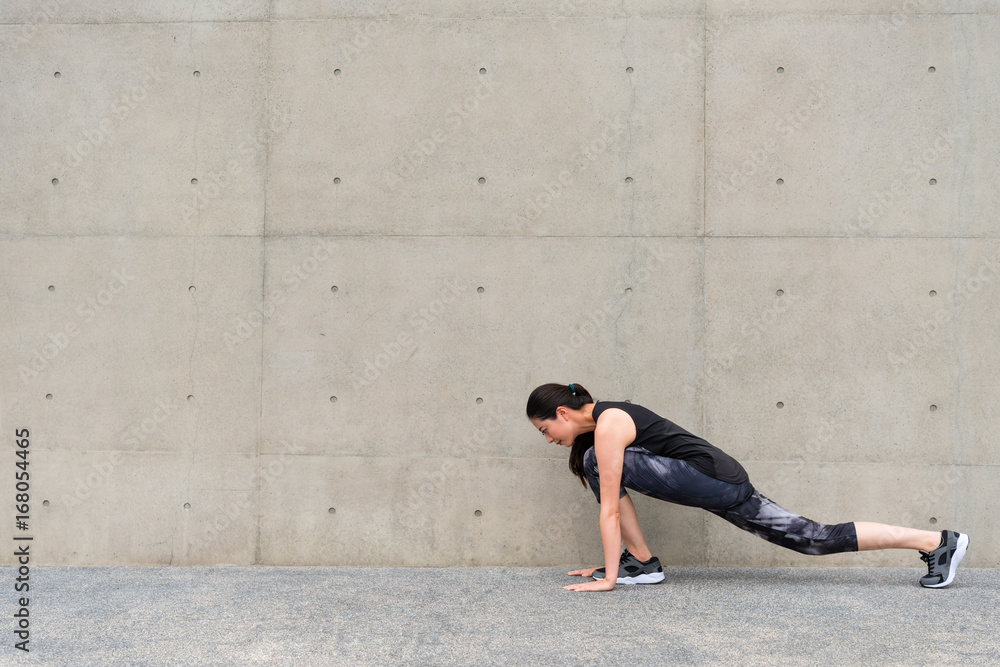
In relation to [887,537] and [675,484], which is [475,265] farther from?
[887,537]

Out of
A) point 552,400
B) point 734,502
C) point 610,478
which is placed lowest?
point 734,502

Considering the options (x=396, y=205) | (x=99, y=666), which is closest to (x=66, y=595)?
(x=99, y=666)

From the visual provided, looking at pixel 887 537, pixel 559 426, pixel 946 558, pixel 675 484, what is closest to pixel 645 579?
pixel 675 484

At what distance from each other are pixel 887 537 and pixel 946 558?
0.28 metres

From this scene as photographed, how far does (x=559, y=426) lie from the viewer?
3.27 m

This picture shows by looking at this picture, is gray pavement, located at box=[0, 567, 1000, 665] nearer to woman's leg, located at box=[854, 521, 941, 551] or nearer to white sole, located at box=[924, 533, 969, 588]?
white sole, located at box=[924, 533, 969, 588]

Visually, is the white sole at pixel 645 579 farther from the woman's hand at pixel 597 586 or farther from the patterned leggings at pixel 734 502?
the patterned leggings at pixel 734 502

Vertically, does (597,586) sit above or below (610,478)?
below

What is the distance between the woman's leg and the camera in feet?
10.6

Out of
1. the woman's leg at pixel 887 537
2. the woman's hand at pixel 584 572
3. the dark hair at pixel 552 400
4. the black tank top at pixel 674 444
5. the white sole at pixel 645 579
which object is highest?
the dark hair at pixel 552 400

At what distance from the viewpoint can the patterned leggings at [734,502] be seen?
127 inches

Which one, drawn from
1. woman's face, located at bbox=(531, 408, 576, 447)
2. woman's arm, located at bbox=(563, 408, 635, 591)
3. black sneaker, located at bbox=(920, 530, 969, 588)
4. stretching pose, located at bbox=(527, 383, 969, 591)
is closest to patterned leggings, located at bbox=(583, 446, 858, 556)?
stretching pose, located at bbox=(527, 383, 969, 591)

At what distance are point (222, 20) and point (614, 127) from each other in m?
1.98

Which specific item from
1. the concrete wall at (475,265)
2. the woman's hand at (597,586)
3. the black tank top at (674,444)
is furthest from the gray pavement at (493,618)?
the black tank top at (674,444)
